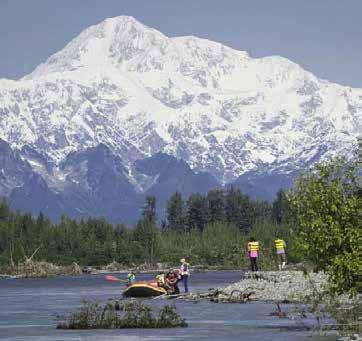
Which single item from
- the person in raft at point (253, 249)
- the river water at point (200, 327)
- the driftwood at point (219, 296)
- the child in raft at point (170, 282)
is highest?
the person in raft at point (253, 249)

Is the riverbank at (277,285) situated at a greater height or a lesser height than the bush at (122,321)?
greater

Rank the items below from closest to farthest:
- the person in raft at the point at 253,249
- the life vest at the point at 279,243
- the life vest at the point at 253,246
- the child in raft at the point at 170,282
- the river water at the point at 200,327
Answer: the river water at the point at 200,327, the life vest at the point at 253,246, the person in raft at the point at 253,249, the life vest at the point at 279,243, the child in raft at the point at 170,282

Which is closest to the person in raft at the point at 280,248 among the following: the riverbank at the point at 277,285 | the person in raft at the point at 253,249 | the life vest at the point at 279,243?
the life vest at the point at 279,243

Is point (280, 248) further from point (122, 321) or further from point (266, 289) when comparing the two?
point (122, 321)

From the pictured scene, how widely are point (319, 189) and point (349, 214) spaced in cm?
181

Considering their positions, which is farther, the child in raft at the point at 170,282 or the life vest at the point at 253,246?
the child in raft at the point at 170,282

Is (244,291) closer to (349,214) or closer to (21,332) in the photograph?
(21,332)

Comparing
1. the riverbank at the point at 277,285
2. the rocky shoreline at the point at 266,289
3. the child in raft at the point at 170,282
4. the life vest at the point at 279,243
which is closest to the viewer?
the riverbank at the point at 277,285

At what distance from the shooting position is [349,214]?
49125mm

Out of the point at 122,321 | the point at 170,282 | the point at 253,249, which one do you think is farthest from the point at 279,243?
the point at 122,321

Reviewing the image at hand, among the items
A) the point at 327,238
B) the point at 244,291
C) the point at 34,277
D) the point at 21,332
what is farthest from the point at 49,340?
the point at 34,277

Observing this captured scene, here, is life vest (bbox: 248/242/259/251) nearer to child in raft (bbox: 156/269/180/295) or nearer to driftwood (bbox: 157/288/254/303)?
driftwood (bbox: 157/288/254/303)

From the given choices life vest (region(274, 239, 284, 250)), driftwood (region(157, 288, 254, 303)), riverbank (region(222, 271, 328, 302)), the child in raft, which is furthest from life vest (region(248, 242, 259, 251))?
the child in raft

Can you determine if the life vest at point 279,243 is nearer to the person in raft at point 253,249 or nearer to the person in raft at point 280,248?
the person in raft at point 280,248
